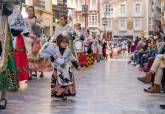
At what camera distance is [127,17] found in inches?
3974

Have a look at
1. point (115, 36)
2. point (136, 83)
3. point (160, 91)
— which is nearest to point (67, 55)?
point (160, 91)

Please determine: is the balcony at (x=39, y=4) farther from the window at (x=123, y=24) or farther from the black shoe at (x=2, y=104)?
the window at (x=123, y=24)

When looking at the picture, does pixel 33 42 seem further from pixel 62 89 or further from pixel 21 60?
pixel 62 89

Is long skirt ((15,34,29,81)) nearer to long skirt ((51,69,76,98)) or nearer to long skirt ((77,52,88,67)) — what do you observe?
long skirt ((51,69,76,98))

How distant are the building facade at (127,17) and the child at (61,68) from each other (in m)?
88.6

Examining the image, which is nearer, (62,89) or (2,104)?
(2,104)

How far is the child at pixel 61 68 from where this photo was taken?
1067 centimetres

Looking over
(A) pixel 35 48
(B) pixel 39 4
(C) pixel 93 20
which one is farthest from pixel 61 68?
(C) pixel 93 20

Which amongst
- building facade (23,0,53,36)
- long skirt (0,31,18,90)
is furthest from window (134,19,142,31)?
long skirt (0,31,18,90)

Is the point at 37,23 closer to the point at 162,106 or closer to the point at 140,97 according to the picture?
Answer: the point at 140,97

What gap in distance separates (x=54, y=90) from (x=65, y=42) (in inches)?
36.4

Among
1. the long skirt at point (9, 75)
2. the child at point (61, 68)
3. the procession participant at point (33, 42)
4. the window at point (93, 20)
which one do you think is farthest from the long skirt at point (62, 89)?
the window at point (93, 20)

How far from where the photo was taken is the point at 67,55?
10836mm

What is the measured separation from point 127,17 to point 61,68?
90.8 metres
